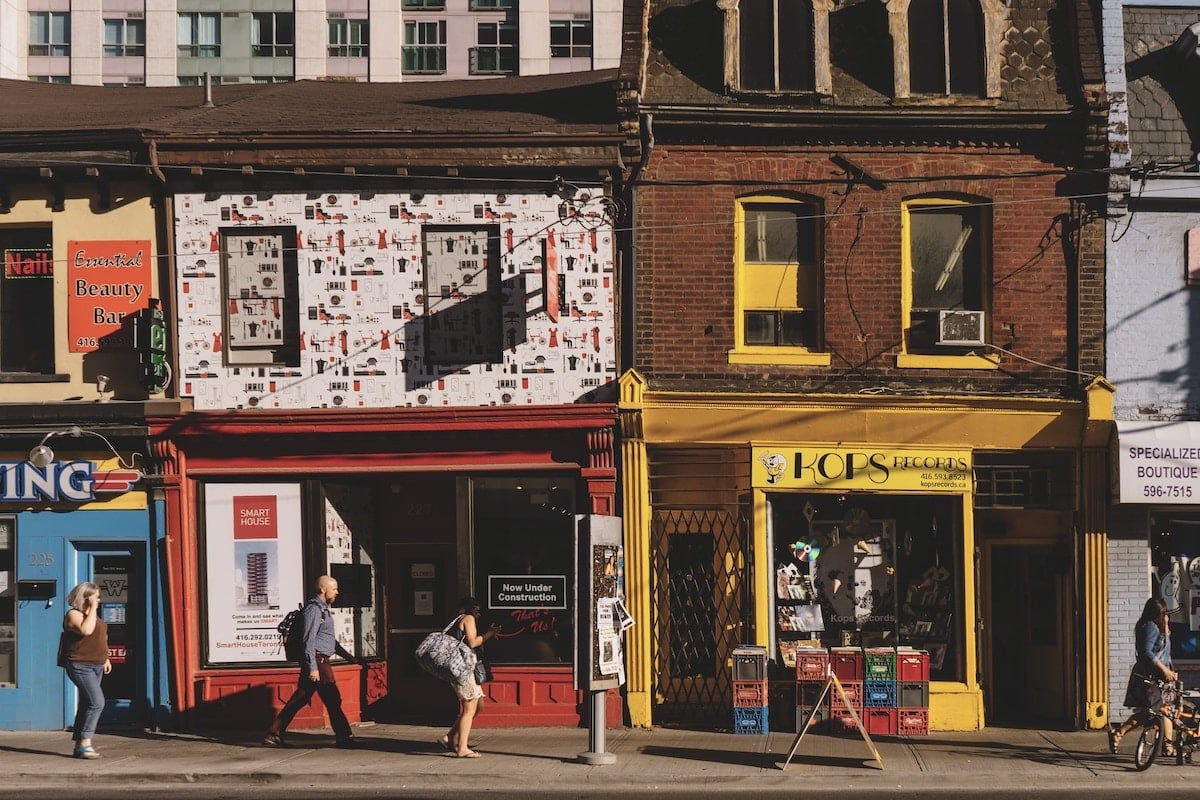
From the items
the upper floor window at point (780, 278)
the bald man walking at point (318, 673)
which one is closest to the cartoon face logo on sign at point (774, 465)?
the upper floor window at point (780, 278)

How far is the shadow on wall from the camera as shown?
17.9 meters

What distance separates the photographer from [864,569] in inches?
693

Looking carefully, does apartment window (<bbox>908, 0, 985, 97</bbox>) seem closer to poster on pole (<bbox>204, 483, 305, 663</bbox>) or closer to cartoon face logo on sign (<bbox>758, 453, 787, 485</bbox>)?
cartoon face logo on sign (<bbox>758, 453, 787, 485</bbox>)

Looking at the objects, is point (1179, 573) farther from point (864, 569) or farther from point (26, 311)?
point (26, 311)

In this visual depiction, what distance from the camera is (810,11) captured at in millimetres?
17984

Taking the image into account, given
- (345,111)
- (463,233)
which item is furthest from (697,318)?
(345,111)

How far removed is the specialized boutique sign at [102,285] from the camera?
57.5ft

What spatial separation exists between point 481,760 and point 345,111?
29.4ft

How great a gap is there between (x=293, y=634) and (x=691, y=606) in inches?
190

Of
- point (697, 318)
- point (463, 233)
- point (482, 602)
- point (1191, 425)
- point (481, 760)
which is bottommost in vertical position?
point (481, 760)

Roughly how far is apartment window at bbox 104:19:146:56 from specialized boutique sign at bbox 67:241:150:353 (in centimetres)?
3990

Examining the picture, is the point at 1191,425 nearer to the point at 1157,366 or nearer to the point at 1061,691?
the point at 1157,366

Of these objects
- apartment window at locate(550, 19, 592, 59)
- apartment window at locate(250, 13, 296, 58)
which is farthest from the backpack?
apartment window at locate(250, 13, 296, 58)

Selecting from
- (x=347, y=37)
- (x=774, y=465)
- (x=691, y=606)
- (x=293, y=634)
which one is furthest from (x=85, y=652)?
(x=347, y=37)
